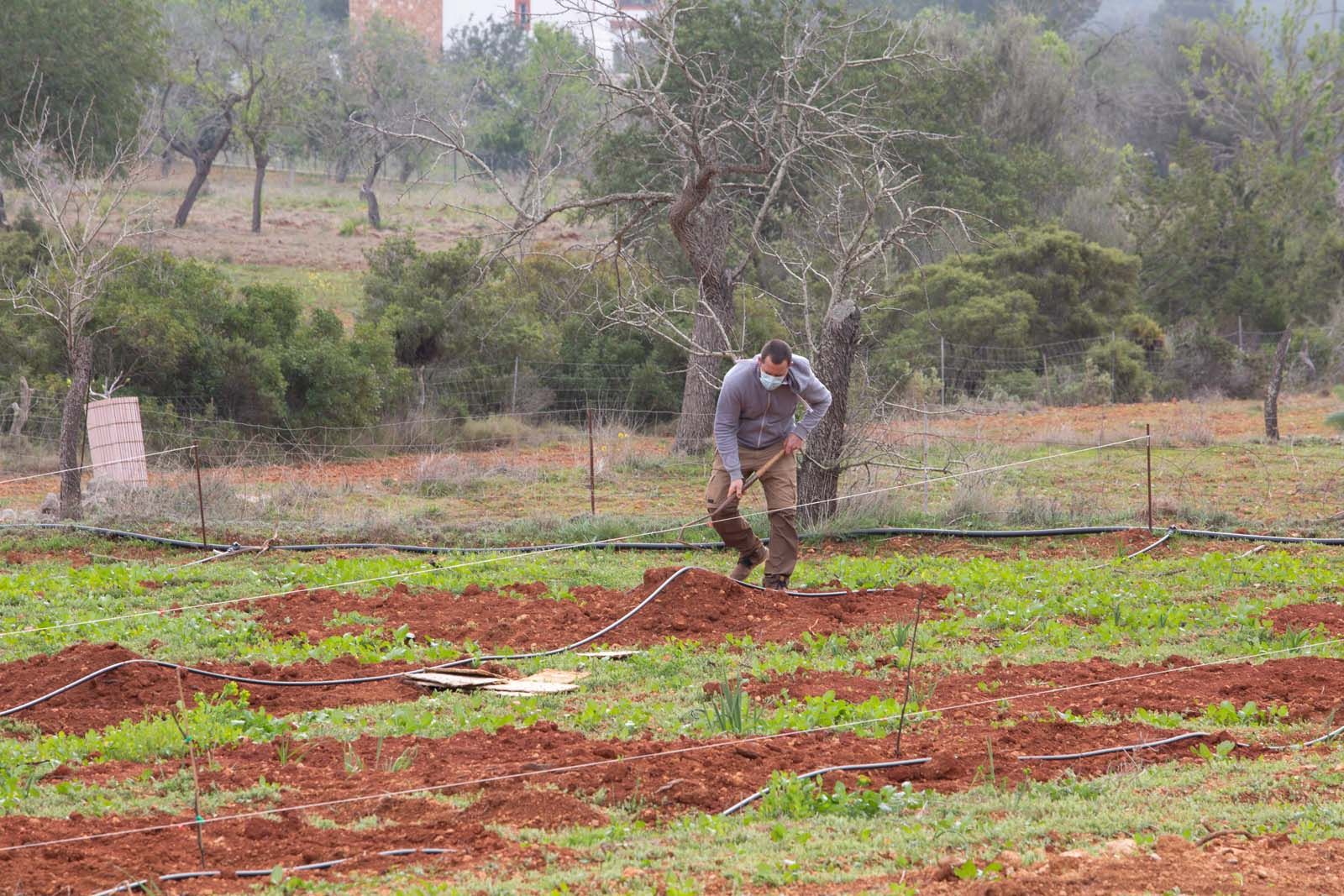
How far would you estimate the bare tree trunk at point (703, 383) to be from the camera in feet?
61.9

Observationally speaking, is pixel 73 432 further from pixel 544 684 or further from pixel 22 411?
pixel 544 684

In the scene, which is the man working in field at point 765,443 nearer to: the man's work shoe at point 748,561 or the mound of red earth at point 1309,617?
the man's work shoe at point 748,561

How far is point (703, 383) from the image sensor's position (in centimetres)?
1972

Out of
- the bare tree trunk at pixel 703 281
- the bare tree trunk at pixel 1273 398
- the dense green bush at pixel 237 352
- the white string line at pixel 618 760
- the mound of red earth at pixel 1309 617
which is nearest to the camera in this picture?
the white string line at pixel 618 760

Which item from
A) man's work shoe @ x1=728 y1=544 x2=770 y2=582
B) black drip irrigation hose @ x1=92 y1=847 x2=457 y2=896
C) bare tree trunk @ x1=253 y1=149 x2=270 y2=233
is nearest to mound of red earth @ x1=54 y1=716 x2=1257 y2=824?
black drip irrigation hose @ x1=92 y1=847 x2=457 y2=896

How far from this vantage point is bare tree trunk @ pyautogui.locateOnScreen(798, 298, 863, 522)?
1266 cm

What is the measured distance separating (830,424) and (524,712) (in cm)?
675

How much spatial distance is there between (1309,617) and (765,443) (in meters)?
3.73

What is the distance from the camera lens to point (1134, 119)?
62.5 metres

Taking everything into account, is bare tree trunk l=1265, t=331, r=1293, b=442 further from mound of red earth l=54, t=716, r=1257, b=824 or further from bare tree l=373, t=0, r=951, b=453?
mound of red earth l=54, t=716, r=1257, b=824

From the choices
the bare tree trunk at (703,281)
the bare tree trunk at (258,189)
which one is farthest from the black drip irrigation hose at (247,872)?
the bare tree trunk at (258,189)

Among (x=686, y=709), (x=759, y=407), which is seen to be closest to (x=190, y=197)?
(x=759, y=407)

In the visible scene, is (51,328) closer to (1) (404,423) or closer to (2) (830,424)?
(1) (404,423)

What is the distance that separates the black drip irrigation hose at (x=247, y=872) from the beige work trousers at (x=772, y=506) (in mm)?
5122
